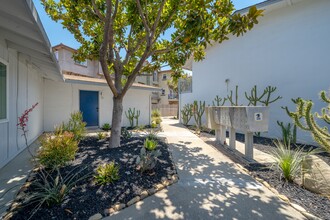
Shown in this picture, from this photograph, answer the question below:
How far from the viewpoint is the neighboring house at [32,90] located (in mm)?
3490

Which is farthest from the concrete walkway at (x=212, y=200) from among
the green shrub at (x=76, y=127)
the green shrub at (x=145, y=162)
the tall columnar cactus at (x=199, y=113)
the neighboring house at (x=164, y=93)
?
the neighboring house at (x=164, y=93)

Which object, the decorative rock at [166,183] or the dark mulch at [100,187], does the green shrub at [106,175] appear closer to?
the dark mulch at [100,187]

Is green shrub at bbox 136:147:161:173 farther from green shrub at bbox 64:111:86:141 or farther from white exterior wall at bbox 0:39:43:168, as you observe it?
green shrub at bbox 64:111:86:141

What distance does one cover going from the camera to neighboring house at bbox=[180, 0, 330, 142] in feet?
23.8

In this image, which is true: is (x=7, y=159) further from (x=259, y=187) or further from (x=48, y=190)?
(x=259, y=187)

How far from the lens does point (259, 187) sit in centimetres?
361

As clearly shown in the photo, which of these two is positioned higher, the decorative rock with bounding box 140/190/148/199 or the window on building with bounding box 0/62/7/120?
the window on building with bounding box 0/62/7/120

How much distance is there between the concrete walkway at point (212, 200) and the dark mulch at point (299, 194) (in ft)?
0.99

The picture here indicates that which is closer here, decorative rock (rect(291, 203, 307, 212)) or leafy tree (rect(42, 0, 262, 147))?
decorative rock (rect(291, 203, 307, 212))

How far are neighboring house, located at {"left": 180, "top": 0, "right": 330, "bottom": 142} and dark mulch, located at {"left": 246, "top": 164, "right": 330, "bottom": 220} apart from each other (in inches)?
196

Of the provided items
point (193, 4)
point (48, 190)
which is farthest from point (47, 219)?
point (193, 4)

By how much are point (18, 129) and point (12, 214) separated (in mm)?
3977

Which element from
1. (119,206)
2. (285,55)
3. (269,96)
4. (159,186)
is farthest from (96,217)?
(285,55)

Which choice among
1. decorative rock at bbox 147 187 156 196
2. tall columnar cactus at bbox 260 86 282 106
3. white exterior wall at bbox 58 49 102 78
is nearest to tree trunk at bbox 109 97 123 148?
decorative rock at bbox 147 187 156 196
